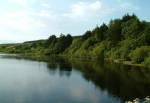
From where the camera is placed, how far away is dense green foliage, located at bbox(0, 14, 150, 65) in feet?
270

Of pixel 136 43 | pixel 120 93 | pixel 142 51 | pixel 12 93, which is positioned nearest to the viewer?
pixel 12 93

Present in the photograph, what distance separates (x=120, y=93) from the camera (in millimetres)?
32938

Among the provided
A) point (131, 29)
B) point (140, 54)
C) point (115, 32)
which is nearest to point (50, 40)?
point (115, 32)

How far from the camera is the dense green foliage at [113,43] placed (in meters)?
82.2

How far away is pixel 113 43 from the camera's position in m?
105

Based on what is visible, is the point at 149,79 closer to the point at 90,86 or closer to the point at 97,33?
the point at 90,86

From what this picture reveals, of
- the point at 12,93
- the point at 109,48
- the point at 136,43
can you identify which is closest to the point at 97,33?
the point at 109,48

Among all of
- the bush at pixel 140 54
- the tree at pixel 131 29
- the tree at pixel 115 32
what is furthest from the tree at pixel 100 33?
the bush at pixel 140 54

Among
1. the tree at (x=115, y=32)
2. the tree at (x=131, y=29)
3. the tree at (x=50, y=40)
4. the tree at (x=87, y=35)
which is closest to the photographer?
the tree at (x=131, y=29)

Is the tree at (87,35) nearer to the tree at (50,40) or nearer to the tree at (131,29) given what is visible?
the tree at (50,40)

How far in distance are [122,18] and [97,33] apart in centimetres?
1185

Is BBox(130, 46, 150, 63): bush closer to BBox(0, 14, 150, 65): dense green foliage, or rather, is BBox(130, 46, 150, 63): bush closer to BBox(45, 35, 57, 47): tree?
BBox(0, 14, 150, 65): dense green foliage

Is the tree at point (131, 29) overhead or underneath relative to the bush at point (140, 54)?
overhead

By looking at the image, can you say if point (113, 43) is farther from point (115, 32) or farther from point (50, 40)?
point (50, 40)
